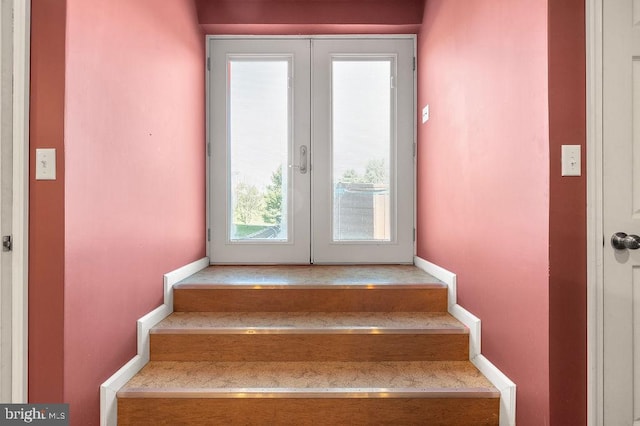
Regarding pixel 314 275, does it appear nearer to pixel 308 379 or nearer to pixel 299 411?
pixel 308 379

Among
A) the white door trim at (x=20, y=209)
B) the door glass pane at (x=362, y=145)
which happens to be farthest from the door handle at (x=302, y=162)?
the white door trim at (x=20, y=209)

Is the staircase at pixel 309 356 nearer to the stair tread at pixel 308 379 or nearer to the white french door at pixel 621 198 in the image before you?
the stair tread at pixel 308 379

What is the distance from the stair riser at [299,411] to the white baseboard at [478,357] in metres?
0.10

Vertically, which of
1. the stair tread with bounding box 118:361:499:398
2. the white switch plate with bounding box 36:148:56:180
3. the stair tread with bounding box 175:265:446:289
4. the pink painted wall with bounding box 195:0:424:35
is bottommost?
the stair tread with bounding box 118:361:499:398

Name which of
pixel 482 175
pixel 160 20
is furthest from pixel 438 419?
pixel 160 20

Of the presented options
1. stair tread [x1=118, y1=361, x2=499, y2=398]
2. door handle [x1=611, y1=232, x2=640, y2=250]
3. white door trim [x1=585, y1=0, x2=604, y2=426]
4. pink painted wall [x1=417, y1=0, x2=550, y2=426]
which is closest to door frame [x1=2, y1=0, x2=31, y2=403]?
stair tread [x1=118, y1=361, x2=499, y2=398]

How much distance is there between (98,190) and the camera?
164 centimetres

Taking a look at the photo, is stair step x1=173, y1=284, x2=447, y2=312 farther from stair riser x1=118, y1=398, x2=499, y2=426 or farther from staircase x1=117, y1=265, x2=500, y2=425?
stair riser x1=118, y1=398, x2=499, y2=426

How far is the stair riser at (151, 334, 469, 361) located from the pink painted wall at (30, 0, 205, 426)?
0.25 metres

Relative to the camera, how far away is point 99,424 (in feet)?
5.45

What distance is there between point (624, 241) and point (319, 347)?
60.2 inches

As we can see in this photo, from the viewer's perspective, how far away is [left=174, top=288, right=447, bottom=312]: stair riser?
2.42m

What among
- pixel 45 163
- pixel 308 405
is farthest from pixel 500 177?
pixel 45 163

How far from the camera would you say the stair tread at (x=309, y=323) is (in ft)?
6.85
